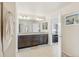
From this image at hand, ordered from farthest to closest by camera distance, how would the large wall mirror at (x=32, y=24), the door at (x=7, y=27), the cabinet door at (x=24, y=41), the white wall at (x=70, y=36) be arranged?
the large wall mirror at (x=32, y=24), the cabinet door at (x=24, y=41), the white wall at (x=70, y=36), the door at (x=7, y=27)

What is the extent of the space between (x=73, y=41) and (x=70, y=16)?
1.00 m

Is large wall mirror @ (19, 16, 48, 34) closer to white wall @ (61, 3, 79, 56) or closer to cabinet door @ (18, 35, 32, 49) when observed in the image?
cabinet door @ (18, 35, 32, 49)

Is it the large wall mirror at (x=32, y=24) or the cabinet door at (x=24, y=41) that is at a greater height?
the large wall mirror at (x=32, y=24)

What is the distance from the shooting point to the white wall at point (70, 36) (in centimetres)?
391

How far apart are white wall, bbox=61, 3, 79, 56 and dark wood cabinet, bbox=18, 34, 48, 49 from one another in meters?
2.35

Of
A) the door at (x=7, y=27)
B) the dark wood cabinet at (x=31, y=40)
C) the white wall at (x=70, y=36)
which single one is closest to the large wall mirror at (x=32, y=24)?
the dark wood cabinet at (x=31, y=40)

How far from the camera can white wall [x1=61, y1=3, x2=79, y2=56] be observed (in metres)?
3.91

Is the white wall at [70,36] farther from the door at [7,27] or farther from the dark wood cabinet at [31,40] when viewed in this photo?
the door at [7,27]

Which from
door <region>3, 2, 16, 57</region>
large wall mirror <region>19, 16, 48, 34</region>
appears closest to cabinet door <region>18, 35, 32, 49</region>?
large wall mirror <region>19, 16, 48, 34</region>

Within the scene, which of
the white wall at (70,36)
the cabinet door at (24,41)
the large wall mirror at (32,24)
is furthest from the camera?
the large wall mirror at (32,24)

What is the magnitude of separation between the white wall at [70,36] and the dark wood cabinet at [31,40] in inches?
92.6

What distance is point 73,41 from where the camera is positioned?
412 centimetres

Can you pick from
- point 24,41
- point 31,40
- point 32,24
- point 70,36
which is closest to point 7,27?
point 70,36

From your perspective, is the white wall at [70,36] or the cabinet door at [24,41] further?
the cabinet door at [24,41]
